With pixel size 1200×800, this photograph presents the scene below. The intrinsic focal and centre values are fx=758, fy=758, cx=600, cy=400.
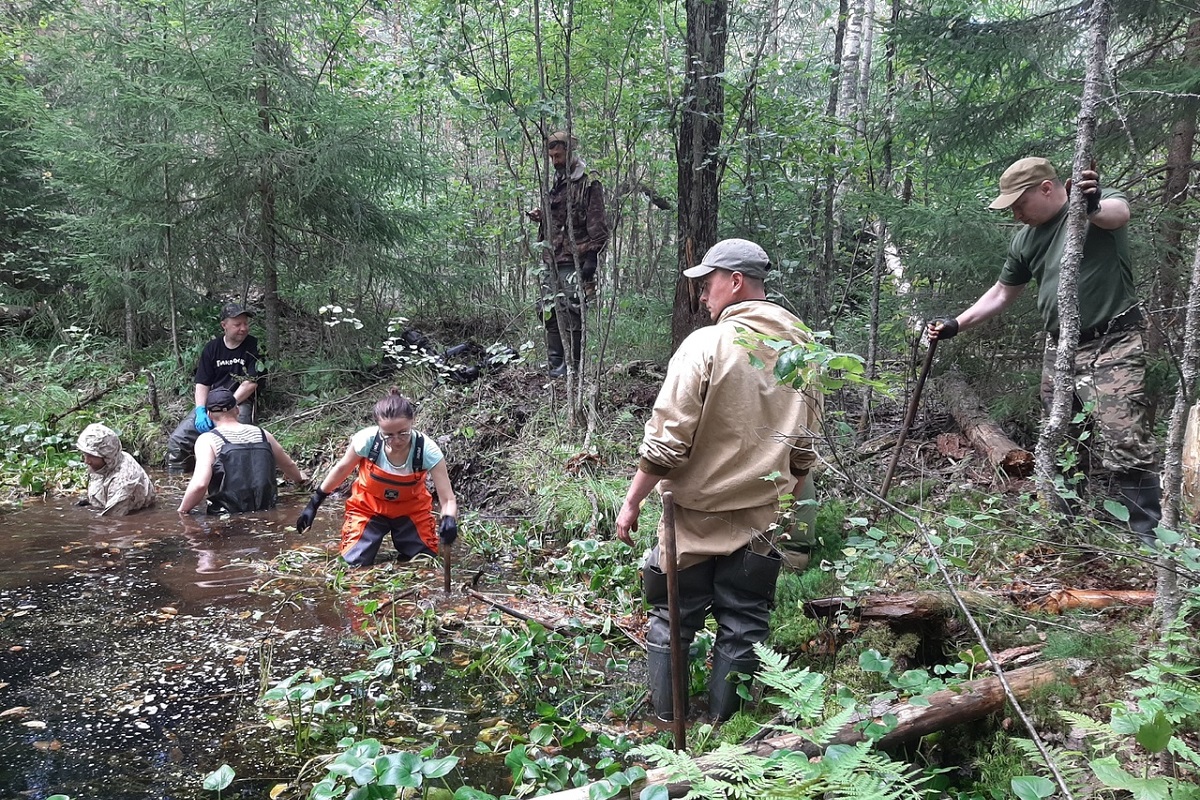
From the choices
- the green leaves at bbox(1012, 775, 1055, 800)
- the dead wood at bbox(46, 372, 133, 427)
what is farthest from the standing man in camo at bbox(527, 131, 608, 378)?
the dead wood at bbox(46, 372, 133, 427)

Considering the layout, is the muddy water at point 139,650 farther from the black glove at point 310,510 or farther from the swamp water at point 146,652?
the black glove at point 310,510

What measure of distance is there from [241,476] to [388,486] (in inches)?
86.4

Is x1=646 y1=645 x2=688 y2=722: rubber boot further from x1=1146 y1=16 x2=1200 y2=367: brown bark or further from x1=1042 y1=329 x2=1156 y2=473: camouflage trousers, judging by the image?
x1=1146 y1=16 x2=1200 y2=367: brown bark

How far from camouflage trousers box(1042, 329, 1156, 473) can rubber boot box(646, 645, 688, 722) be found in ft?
8.50

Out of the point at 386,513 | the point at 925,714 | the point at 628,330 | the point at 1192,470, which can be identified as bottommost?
the point at 386,513

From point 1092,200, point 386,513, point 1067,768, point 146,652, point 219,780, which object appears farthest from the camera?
point 386,513

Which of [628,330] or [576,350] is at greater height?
[628,330]

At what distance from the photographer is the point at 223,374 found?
8.78 m

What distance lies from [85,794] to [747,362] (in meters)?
3.25

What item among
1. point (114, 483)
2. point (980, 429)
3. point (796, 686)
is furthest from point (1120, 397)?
point (114, 483)

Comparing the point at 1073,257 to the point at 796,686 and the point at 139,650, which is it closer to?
the point at 796,686

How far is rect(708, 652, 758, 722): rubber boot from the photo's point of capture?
141 inches

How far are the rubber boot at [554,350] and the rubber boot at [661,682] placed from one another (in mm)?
5074

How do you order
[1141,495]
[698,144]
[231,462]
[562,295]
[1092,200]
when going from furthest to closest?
[562,295]
[698,144]
[231,462]
[1141,495]
[1092,200]
